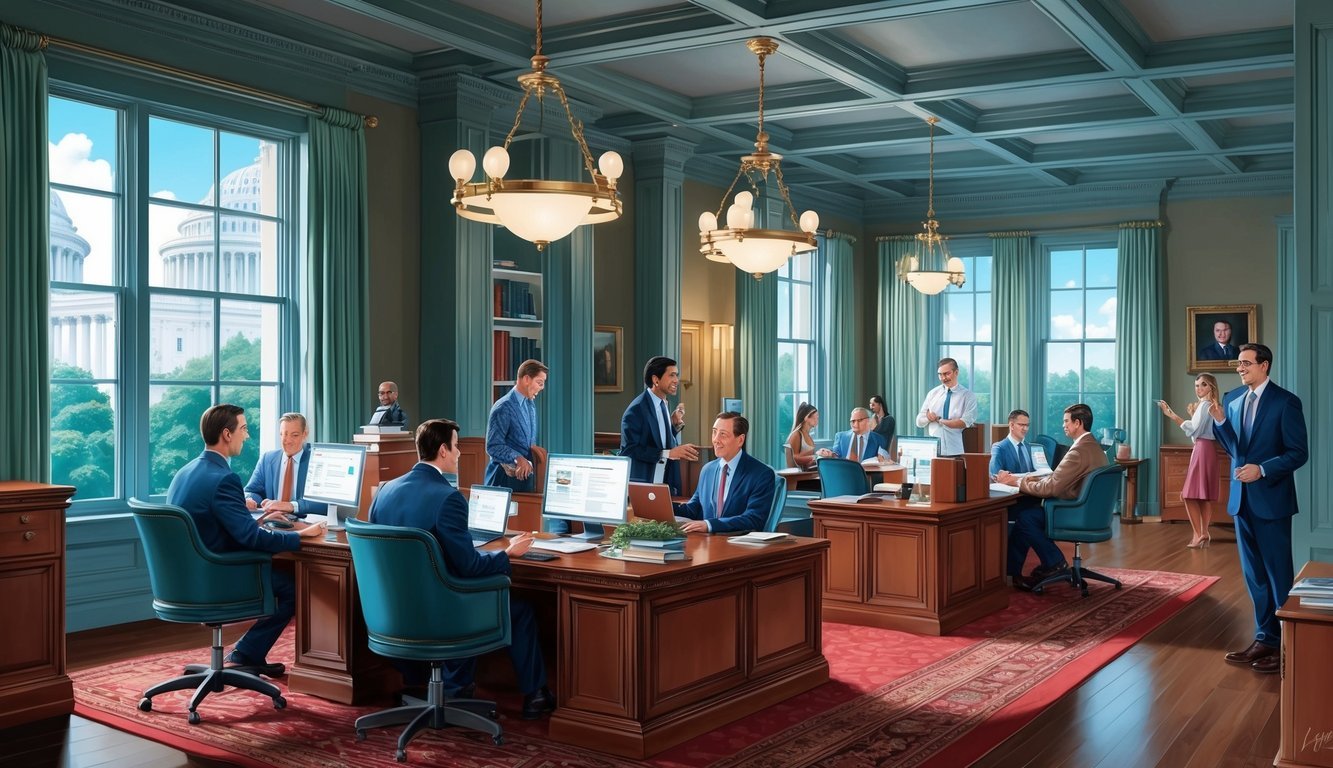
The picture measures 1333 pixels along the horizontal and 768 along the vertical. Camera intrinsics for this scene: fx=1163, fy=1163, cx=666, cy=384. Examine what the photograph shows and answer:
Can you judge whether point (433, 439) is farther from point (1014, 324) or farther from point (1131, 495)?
point (1014, 324)

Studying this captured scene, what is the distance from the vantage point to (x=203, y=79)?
746 centimetres

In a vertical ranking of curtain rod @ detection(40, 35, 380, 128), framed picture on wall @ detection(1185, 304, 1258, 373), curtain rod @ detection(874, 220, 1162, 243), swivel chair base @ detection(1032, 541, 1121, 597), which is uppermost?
curtain rod @ detection(40, 35, 380, 128)

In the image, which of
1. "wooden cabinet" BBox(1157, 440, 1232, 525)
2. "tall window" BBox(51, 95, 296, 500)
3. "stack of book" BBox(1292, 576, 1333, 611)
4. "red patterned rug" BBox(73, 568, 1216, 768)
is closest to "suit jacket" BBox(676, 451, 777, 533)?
"red patterned rug" BBox(73, 568, 1216, 768)

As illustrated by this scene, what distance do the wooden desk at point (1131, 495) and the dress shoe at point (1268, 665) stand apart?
6.87 m

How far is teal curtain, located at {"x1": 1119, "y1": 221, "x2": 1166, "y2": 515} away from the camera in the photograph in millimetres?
13453

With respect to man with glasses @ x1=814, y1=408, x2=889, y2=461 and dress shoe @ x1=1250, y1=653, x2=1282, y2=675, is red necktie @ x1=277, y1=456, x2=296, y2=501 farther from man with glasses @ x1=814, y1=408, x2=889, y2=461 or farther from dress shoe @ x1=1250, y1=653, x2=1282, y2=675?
dress shoe @ x1=1250, y1=653, x2=1282, y2=675

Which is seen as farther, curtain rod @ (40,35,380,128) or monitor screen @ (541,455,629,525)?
curtain rod @ (40,35,380,128)

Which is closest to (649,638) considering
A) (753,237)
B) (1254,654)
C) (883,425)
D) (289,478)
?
(289,478)

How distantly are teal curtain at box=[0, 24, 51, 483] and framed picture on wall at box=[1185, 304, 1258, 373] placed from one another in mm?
11728

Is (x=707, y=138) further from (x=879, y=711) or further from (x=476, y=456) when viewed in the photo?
(x=879, y=711)

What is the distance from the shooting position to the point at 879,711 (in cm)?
545

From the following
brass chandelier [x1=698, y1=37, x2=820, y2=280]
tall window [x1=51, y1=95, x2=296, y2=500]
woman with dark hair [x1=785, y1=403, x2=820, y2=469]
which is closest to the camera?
tall window [x1=51, y1=95, x2=296, y2=500]

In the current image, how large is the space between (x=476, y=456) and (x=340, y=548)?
352cm

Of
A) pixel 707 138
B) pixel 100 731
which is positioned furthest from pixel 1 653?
pixel 707 138
